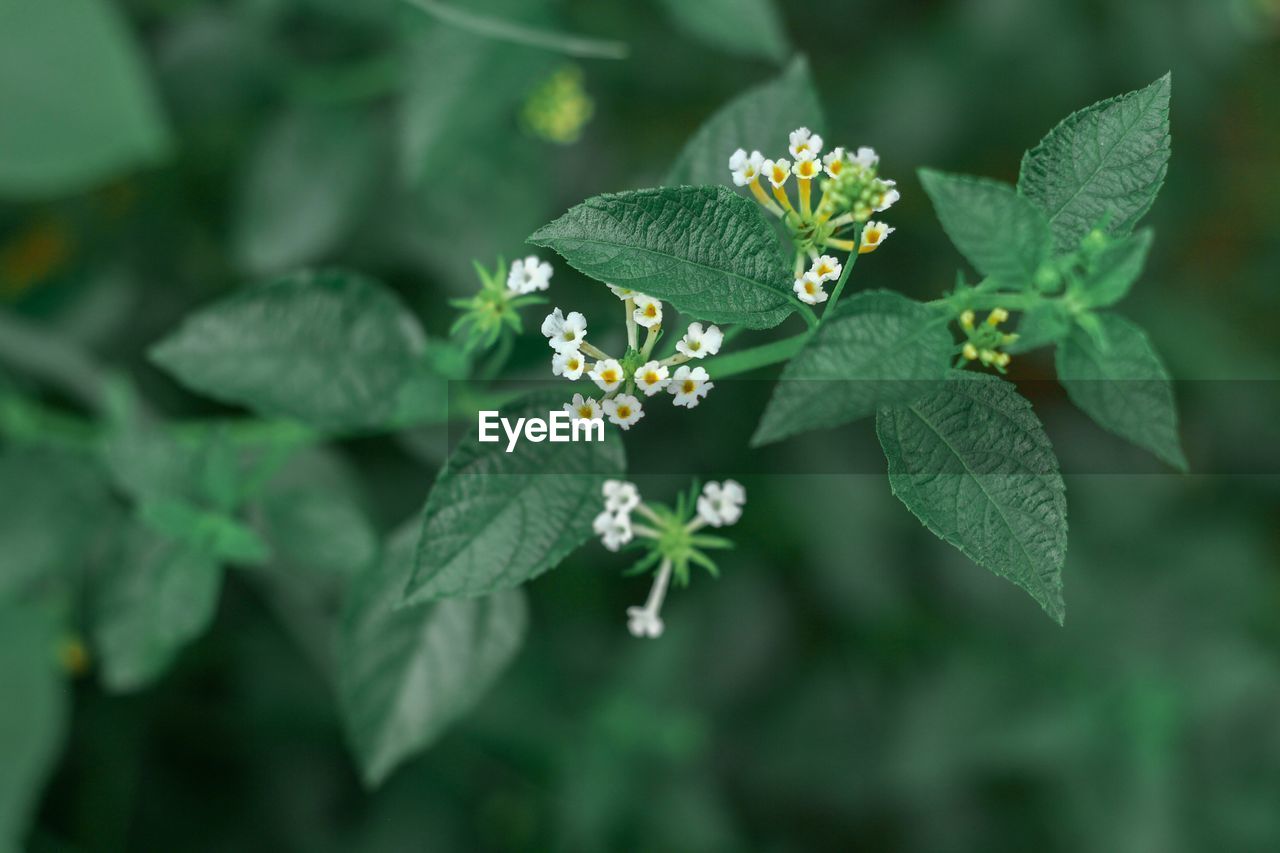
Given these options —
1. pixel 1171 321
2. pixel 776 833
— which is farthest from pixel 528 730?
pixel 1171 321

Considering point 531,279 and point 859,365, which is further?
point 531,279

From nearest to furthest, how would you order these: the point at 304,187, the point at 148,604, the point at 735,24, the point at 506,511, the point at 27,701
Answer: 1. the point at 506,511
2. the point at 148,604
3. the point at 735,24
4. the point at 27,701
5. the point at 304,187

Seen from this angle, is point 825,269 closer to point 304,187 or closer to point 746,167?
point 746,167

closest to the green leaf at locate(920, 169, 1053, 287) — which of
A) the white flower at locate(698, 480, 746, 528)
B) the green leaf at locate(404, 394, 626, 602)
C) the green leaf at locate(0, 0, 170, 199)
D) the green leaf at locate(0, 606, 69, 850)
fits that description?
the white flower at locate(698, 480, 746, 528)

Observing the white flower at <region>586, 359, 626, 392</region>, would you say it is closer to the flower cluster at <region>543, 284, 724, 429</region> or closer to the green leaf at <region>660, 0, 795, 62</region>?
the flower cluster at <region>543, 284, 724, 429</region>

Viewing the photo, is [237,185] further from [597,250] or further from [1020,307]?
[1020,307]

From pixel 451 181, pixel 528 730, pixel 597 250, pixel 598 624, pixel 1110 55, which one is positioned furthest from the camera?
pixel 1110 55

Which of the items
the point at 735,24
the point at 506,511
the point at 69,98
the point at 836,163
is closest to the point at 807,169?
the point at 836,163

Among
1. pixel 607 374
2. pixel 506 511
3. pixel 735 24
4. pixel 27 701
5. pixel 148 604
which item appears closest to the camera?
pixel 607 374
